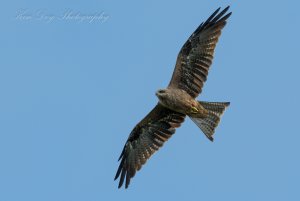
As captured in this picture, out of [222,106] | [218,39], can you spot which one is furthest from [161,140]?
[218,39]

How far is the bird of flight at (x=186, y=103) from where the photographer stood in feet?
52.2

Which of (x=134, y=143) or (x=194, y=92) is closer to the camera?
(x=194, y=92)

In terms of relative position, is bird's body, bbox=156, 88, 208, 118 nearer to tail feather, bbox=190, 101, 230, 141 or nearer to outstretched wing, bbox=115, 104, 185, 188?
tail feather, bbox=190, 101, 230, 141

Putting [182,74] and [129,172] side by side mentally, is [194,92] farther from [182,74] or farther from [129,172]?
[129,172]

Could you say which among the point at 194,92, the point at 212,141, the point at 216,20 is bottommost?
the point at 212,141

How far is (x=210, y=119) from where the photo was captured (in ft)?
52.9

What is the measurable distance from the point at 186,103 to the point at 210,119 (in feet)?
2.41

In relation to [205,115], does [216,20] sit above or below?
above

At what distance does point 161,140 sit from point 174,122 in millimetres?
541

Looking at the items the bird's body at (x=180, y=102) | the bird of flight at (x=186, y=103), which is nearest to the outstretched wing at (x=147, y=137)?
the bird of flight at (x=186, y=103)

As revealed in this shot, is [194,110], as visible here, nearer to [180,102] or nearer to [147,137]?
[180,102]

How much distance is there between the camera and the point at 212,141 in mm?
15883

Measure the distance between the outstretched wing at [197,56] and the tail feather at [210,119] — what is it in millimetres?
397

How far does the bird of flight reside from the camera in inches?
627
